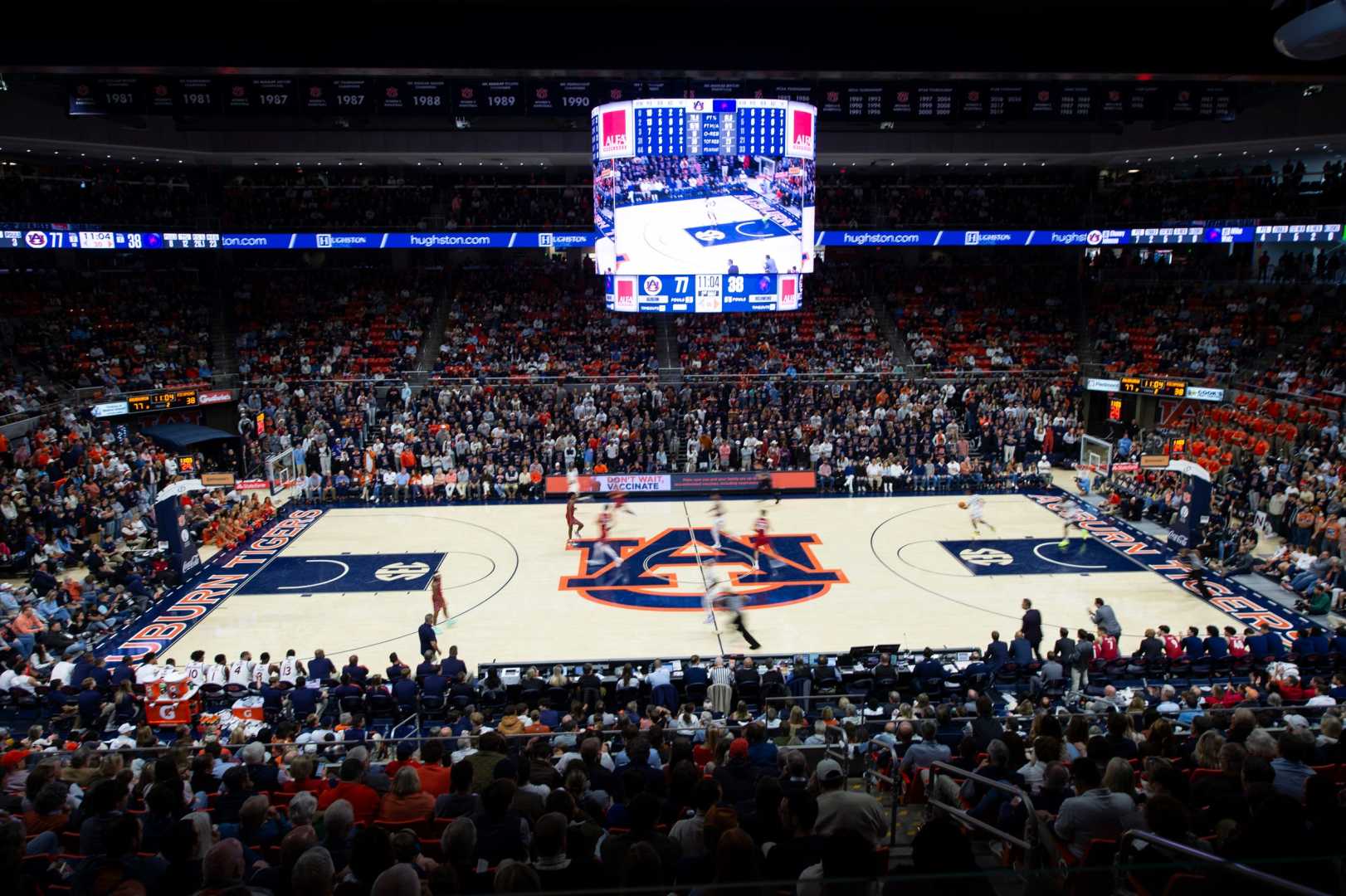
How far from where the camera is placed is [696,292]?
1040 inches

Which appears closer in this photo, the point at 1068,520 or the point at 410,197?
the point at 1068,520

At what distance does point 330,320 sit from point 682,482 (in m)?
18.3

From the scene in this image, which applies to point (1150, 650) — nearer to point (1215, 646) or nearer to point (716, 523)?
point (1215, 646)

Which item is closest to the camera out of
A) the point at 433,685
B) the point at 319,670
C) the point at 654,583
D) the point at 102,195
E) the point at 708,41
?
the point at 708,41

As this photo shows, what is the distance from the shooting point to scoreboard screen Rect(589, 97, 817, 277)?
80.3 ft

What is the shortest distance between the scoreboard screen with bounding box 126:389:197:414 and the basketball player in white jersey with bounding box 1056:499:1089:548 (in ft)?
95.3

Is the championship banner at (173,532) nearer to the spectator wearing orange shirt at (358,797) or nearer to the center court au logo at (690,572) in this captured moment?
the center court au logo at (690,572)

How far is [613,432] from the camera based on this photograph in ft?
100

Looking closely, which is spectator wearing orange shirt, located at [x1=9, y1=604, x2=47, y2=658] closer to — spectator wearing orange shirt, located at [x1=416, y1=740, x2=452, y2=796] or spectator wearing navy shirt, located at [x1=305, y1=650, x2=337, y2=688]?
spectator wearing navy shirt, located at [x1=305, y1=650, x2=337, y2=688]

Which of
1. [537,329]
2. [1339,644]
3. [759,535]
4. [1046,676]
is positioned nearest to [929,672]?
[1046,676]

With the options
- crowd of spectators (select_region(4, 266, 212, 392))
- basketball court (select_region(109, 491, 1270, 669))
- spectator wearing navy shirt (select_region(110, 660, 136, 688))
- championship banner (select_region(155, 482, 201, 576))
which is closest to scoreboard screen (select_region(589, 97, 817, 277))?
basketball court (select_region(109, 491, 1270, 669))

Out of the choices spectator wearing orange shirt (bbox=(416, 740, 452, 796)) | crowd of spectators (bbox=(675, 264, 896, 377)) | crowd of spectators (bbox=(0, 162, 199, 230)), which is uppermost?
crowd of spectators (bbox=(0, 162, 199, 230))

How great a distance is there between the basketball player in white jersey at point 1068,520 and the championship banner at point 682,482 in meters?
7.81

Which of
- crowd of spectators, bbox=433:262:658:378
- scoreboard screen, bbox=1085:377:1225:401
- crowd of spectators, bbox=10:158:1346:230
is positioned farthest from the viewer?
crowd of spectators, bbox=433:262:658:378
